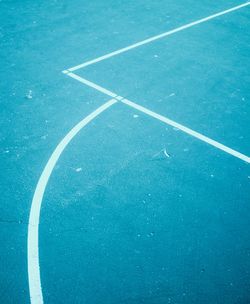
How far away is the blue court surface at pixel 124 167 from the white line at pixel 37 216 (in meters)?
0.02

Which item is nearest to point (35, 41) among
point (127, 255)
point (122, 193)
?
point (122, 193)

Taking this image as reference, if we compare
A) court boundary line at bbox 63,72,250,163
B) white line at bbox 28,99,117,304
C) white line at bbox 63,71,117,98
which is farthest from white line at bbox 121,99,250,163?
white line at bbox 28,99,117,304

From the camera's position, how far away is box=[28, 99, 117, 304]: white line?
384cm

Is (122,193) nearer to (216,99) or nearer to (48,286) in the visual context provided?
(48,286)

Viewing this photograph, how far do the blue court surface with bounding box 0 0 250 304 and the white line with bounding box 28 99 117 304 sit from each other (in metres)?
0.02

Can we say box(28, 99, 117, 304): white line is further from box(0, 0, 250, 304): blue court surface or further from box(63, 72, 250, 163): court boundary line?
box(63, 72, 250, 163): court boundary line

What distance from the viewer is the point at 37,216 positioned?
185 inches

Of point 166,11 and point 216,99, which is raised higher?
point 166,11

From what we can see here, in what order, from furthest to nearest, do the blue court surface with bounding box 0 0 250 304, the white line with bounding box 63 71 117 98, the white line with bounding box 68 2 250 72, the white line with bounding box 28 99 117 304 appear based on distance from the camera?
1. the white line with bounding box 68 2 250 72
2. the white line with bounding box 63 71 117 98
3. the blue court surface with bounding box 0 0 250 304
4. the white line with bounding box 28 99 117 304

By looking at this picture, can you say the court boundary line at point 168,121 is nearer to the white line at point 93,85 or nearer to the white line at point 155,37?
the white line at point 93,85

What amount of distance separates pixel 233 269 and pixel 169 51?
739 cm

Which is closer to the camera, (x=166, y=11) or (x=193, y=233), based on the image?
(x=193, y=233)

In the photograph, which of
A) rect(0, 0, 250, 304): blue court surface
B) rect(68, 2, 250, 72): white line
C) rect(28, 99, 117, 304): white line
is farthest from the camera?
rect(68, 2, 250, 72): white line

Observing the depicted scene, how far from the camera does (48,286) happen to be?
386 cm
